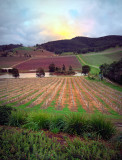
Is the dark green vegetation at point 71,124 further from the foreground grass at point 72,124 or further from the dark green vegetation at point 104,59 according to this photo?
the dark green vegetation at point 104,59

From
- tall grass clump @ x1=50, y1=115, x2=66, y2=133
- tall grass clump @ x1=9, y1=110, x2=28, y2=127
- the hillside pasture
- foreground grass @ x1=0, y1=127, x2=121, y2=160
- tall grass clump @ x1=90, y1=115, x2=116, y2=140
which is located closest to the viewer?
foreground grass @ x1=0, y1=127, x2=121, y2=160

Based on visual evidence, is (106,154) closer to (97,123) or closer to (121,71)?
(97,123)

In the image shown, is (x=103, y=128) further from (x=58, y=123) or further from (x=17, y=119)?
(x=17, y=119)

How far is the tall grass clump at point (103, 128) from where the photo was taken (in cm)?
411

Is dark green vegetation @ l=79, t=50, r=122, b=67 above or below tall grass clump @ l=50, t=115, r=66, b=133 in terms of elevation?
above

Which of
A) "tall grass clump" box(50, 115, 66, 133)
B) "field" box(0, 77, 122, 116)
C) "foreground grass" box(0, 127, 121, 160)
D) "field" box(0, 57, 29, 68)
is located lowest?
"field" box(0, 77, 122, 116)

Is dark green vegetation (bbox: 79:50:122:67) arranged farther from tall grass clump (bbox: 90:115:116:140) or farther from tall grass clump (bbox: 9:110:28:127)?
tall grass clump (bbox: 9:110:28:127)

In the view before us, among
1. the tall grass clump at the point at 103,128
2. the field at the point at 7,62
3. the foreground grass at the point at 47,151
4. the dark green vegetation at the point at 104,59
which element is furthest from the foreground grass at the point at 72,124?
the field at the point at 7,62

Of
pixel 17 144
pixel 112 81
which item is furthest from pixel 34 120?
pixel 112 81

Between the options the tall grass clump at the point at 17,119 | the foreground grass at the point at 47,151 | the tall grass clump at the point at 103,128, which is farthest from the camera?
the tall grass clump at the point at 17,119

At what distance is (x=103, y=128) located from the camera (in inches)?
166

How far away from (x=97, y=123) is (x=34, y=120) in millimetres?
3271

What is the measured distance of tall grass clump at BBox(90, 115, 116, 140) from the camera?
13.5 ft

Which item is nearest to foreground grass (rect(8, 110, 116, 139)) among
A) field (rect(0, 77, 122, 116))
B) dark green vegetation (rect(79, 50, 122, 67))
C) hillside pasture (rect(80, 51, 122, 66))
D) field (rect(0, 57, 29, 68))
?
field (rect(0, 77, 122, 116))
